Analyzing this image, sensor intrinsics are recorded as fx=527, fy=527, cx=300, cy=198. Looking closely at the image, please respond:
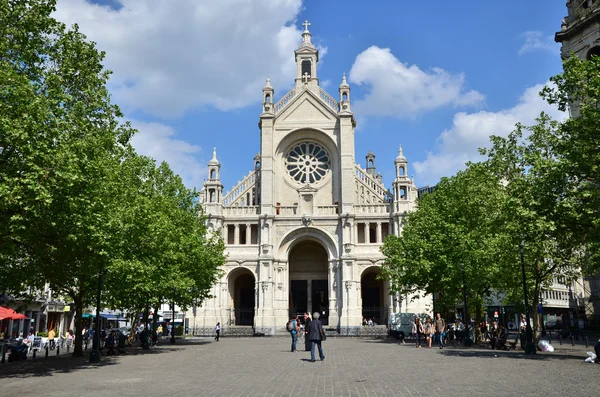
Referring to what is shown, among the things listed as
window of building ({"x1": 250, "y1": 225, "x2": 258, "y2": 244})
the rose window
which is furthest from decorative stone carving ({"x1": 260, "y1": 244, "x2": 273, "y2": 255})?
the rose window

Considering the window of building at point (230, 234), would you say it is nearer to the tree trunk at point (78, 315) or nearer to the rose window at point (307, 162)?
the rose window at point (307, 162)

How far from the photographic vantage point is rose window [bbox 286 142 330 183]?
57.2 m

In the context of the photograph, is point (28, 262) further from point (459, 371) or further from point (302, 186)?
point (302, 186)

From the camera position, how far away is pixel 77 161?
17.5m

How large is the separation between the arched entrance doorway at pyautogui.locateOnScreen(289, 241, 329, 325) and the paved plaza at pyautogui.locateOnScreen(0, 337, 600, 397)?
34.0m

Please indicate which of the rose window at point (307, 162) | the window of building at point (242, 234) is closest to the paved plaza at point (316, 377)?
the window of building at point (242, 234)

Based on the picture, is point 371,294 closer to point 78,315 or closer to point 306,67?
point 306,67

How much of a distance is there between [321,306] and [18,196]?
44.8 metres

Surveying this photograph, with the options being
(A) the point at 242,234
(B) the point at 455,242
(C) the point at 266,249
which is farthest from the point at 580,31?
(A) the point at 242,234

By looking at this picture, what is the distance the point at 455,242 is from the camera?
33406 mm

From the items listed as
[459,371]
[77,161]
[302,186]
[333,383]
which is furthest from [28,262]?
[302,186]

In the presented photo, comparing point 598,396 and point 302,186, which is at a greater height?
point 302,186

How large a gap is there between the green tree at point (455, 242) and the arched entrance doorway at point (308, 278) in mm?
17417

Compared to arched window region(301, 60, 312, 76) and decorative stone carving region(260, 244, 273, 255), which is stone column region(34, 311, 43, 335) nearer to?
decorative stone carving region(260, 244, 273, 255)
